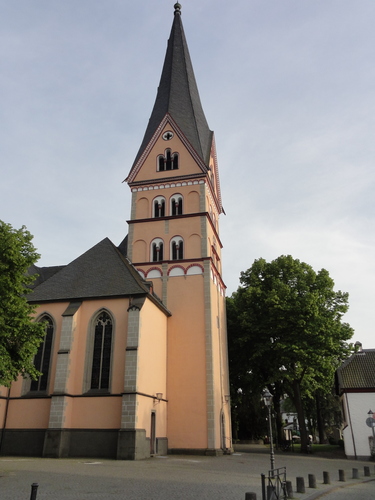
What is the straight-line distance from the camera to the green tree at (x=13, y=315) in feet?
49.6

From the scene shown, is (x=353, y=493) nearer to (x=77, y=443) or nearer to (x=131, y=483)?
(x=131, y=483)

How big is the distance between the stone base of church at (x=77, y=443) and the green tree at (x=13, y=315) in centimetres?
653

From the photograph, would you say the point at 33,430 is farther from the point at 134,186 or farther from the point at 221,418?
the point at 134,186

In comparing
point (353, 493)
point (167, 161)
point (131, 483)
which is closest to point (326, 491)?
point (353, 493)

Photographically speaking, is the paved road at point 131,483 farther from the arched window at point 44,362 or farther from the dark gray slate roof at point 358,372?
the dark gray slate roof at point 358,372

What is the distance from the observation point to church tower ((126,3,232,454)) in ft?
83.5

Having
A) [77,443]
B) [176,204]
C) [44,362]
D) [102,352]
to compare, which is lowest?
[77,443]

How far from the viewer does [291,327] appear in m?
30.9

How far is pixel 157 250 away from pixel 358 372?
1738 cm

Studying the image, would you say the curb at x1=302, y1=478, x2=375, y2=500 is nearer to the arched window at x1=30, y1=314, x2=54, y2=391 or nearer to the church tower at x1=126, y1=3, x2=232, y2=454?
the church tower at x1=126, y1=3, x2=232, y2=454

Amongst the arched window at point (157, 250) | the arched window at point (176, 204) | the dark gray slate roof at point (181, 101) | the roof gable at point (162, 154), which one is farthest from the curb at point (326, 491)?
the dark gray slate roof at point (181, 101)

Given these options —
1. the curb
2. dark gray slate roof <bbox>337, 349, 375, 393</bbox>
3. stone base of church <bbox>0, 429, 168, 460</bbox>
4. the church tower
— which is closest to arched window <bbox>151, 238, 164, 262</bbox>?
the church tower

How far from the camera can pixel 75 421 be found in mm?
21859

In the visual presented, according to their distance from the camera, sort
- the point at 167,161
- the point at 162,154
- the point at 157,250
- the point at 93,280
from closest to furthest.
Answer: the point at 93,280 → the point at 157,250 → the point at 167,161 → the point at 162,154
